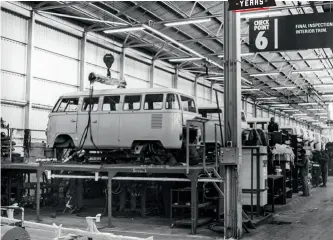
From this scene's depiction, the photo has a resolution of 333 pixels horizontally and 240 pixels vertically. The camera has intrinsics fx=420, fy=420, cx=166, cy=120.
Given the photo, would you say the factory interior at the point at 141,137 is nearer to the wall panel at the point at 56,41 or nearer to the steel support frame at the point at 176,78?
the wall panel at the point at 56,41

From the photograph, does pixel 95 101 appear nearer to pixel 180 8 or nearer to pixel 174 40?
pixel 180 8

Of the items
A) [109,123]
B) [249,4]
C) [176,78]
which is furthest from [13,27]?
[176,78]

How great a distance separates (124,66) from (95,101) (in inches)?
437

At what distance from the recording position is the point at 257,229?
1036 centimetres

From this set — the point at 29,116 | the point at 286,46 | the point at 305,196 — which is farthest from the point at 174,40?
the point at 286,46

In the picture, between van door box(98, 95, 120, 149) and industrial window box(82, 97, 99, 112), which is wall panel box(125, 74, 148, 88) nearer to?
industrial window box(82, 97, 99, 112)

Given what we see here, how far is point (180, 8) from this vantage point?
1833 cm

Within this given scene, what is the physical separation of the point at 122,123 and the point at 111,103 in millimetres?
780

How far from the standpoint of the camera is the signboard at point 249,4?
804cm

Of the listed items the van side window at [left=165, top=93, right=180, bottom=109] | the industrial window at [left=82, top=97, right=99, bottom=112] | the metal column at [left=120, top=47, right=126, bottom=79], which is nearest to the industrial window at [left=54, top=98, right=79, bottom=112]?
the industrial window at [left=82, top=97, right=99, bottom=112]

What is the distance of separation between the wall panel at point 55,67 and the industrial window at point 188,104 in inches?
329

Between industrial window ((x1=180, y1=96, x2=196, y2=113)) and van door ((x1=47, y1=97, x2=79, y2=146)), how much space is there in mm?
3272

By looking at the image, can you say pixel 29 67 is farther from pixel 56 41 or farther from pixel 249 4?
pixel 249 4

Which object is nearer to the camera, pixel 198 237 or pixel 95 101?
pixel 198 237
